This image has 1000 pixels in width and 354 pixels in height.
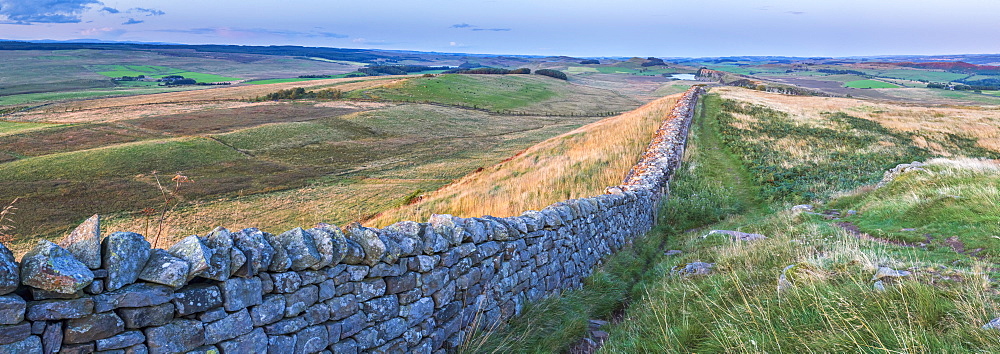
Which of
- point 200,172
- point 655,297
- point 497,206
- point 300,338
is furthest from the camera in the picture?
point 200,172

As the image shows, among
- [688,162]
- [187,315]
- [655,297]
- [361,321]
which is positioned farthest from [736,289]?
[688,162]

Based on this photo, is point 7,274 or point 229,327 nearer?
point 7,274

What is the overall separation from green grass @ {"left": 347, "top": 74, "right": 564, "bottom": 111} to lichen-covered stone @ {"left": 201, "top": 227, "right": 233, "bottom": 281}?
7007 centimetres

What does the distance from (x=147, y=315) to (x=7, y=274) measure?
79 centimetres

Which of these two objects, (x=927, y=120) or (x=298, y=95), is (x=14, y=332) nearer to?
(x=927, y=120)

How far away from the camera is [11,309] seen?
3127mm

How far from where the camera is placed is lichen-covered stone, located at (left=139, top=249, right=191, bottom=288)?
362 centimetres

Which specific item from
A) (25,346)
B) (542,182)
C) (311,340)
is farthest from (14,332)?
(542,182)

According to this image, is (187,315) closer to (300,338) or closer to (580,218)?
(300,338)

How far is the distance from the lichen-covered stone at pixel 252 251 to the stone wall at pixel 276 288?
0.01 metres

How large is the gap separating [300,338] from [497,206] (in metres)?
8.75

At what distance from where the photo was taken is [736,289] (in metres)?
6.33

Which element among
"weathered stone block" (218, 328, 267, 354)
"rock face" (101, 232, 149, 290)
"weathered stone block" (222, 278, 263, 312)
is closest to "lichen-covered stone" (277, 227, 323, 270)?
"weathered stone block" (222, 278, 263, 312)

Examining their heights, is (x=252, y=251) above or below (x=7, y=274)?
below
